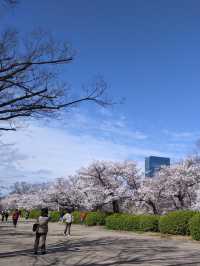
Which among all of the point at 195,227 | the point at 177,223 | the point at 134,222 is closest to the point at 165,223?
the point at 177,223

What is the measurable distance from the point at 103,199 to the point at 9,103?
31.7 meters

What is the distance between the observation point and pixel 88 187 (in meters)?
43.6

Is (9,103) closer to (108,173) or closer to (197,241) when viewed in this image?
(197,241)

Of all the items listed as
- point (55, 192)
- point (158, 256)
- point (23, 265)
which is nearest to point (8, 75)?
point (23, 265)

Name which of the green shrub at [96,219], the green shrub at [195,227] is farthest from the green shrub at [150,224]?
the green shrub at [96,219]

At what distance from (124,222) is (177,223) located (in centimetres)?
686

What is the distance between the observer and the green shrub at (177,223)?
2422cm

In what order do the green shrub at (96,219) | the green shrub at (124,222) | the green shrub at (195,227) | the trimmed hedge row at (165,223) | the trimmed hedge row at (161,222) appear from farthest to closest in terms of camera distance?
the green shrub at (96,219)
the green shrub at (124,222)
the trimmed hedge row at (161,222)
the trimmed hedge row at (165,223)
the green shrub at (195,227)

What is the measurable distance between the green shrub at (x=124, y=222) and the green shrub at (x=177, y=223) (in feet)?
12.4

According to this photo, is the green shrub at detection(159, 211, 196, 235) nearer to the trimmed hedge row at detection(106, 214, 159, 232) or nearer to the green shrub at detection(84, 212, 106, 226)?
the trimmed hedge row at detection(106, 214, 159, 232)

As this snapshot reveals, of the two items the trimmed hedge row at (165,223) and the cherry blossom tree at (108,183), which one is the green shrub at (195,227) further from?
the cherry blossom tree at (108,183)

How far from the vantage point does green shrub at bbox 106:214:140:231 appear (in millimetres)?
29709

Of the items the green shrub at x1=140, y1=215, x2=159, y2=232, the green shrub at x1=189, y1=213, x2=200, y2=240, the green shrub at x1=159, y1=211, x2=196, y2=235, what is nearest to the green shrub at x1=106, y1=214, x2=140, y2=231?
the green shrub at x1=140, y1=215, x2=159, y2=232

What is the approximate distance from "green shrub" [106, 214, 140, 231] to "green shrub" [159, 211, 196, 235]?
3.78 meters
